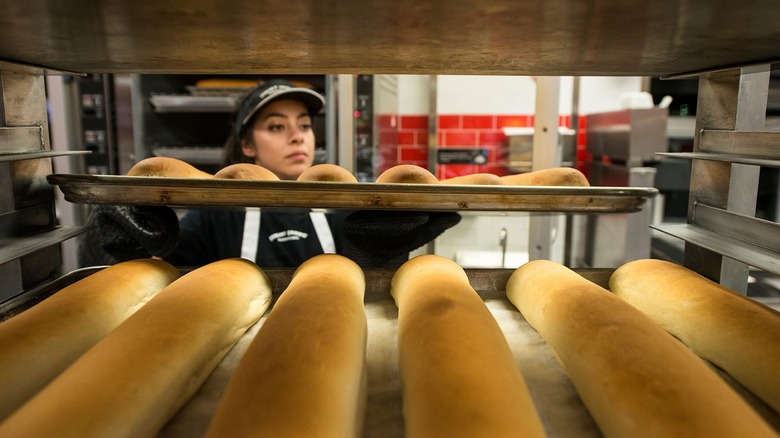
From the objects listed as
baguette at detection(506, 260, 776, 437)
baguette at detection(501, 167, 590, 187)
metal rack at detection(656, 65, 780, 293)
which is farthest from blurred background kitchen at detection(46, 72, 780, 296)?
baguette at detection(506, 260, 776, 437)

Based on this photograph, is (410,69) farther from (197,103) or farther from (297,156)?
(197,103)

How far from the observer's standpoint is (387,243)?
1.30 metres

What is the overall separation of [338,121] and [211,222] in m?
0.89

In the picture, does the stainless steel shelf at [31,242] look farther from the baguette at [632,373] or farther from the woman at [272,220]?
the woman at [272,220]

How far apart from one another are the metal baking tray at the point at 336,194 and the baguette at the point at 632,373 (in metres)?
0.17

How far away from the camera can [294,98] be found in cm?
221

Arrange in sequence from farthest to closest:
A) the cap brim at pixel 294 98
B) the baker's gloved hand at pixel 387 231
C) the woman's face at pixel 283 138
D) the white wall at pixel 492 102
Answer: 1. the white wall at pixel 492 102
2. the woman's face at pixel 283 138
3. the cap brim at pixel 294 98
4. the baker's gloved hand at pixel 387 231

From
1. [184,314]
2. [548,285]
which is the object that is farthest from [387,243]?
[184,314]

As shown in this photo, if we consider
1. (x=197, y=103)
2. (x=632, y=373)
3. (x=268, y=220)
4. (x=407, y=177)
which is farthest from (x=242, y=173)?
(x=197, y=103)

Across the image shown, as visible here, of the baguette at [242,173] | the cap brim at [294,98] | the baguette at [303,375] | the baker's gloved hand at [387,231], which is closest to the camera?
the baguette at [303,375]

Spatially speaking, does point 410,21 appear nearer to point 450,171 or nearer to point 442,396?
point 442,396

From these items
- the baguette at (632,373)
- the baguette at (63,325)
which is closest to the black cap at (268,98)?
the baguette at (63,325)

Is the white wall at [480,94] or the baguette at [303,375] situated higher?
the white wall at [480,94]

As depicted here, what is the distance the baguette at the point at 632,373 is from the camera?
1.93ft
